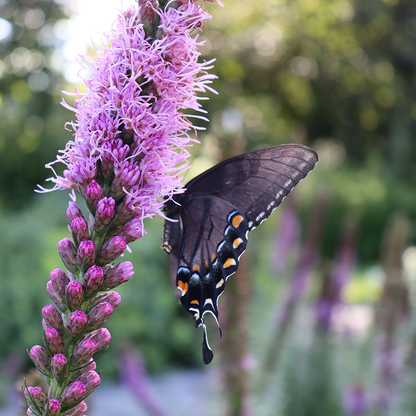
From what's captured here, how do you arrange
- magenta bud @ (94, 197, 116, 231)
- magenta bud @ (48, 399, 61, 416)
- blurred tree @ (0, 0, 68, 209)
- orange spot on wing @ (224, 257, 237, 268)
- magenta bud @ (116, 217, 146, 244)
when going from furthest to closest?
1. blurred tree @ (0, 0, 68, 209)
2. orange spot on wing @ (224, 257, 237, 268)
3. magenta bud @ (116, 217, 146, 244)
4. magenta bud @ (94, 197, 116, 231)
5. magenta bud @ (48, 399, 61, 416)

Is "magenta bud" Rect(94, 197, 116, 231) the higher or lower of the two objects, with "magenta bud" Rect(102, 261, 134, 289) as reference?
higher

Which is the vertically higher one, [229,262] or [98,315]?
[229,262]

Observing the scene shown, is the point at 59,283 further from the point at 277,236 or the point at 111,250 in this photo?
the point at 277,236

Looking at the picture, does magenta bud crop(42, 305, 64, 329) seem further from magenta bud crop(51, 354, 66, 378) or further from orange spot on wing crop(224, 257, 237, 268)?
orange spot on wing crop(224, 257, 237, 268)

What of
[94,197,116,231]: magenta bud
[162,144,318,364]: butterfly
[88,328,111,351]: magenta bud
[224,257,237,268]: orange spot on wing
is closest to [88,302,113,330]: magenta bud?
[88,328,111,351]: magenta bud

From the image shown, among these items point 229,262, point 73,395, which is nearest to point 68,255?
point 73,395

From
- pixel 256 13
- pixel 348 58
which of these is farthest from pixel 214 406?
pixel 348 58
